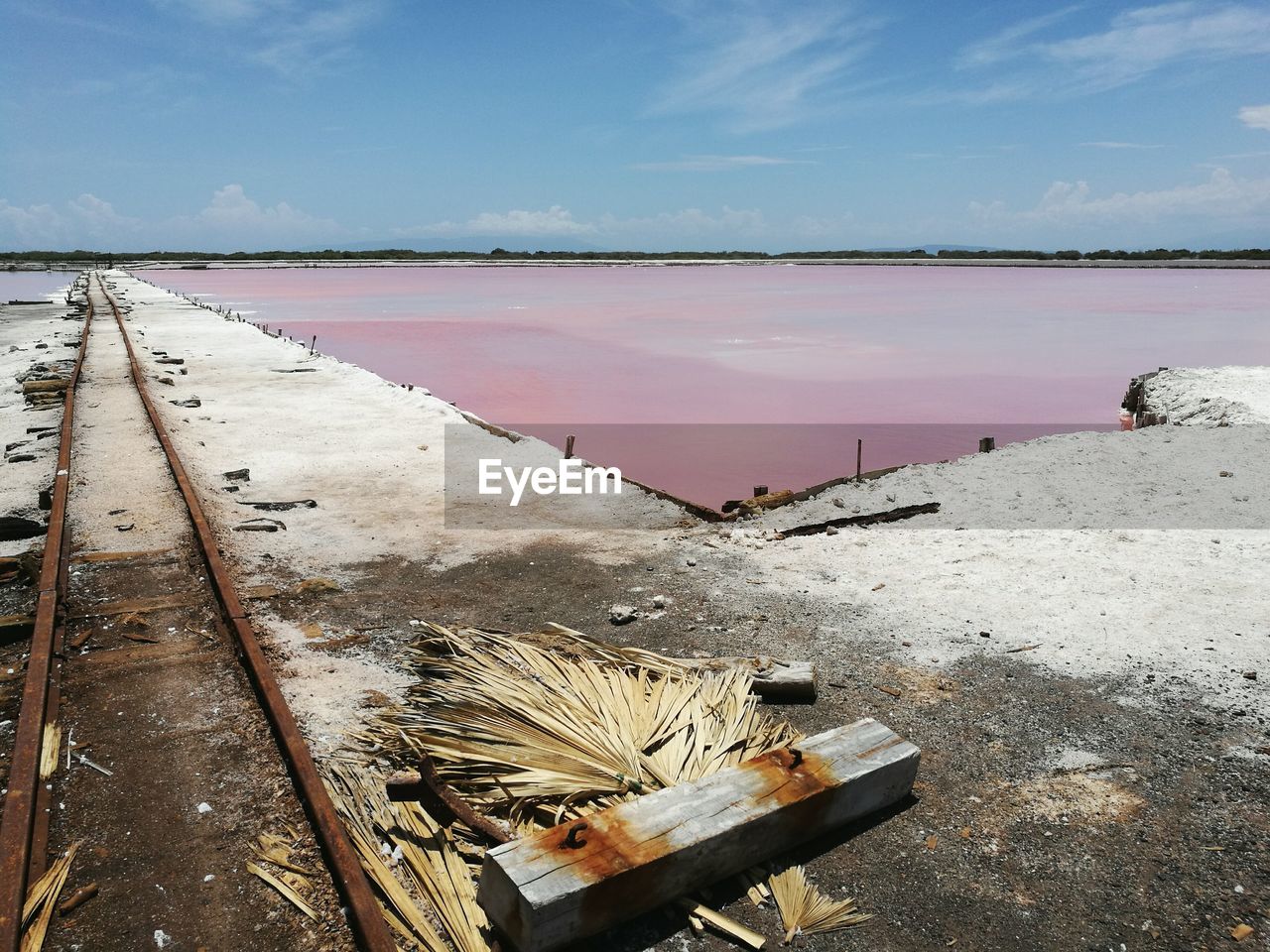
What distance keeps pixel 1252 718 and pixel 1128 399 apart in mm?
16454

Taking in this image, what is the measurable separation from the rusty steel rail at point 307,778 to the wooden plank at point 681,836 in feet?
1.49

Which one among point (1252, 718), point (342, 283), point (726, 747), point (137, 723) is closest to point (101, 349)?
point (137, 723)

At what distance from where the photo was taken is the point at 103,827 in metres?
4.06

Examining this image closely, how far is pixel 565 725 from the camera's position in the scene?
15.3 ft

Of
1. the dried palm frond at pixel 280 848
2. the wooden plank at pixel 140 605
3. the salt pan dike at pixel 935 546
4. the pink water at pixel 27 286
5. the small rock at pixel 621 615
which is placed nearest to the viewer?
the dried palm frond at pixel 280 848

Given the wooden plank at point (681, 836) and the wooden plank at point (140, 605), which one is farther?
the wooden plank at point (140, 605)

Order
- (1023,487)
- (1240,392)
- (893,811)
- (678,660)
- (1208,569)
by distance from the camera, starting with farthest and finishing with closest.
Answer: (1240,392) < (1023,487) < (1208,569) < (678,660) < (893,811)

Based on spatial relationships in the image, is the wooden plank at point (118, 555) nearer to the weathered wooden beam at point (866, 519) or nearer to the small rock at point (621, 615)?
the small rock at point (621, 615)

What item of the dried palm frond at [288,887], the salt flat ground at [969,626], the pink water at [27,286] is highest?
the pink water at [27,286]

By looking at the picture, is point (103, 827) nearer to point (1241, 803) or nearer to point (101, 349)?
point (1241, 803)

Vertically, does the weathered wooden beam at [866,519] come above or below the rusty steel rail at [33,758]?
above
